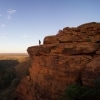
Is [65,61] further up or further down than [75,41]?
further down

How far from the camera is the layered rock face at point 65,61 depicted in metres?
26.7

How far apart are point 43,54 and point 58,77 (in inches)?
206

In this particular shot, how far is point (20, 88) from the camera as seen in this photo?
125 feet

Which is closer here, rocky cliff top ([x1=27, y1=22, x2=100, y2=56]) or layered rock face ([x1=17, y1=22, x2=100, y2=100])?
layered rock face ([x1=17, y1=22, x2=100, y2=100])

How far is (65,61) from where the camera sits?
28172 mm

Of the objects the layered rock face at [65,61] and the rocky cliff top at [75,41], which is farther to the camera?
the rocky cliff top at [75,41]

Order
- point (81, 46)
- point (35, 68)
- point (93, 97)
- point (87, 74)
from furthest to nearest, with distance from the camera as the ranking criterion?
1. point (35, 68)
2. point (81, 46)
3. point (87, 74)
4. point (93, 97)

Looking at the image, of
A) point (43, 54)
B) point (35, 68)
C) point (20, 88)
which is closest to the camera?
point (43, 54)

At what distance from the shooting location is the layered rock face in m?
26.7

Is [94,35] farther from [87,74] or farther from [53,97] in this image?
[53,97]

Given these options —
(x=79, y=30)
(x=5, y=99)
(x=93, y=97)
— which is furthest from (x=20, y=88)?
(x=93, y=97)

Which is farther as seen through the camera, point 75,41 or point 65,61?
point 75,41

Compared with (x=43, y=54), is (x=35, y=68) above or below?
below

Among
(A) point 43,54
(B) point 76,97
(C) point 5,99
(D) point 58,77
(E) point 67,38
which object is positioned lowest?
(C) point 5,99
